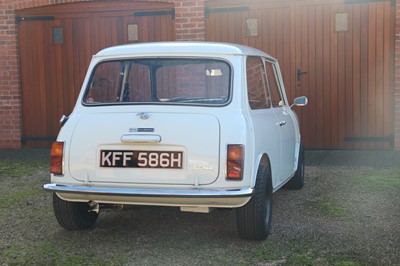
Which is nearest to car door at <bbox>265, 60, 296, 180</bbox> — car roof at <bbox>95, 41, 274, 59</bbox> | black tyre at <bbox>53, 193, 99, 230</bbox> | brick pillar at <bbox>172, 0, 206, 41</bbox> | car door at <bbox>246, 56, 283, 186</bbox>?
car door at <bbox>246, 56, 283, 186</bbox>

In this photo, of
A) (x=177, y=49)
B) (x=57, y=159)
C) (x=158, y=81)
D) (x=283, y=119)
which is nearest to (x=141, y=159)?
(x=57, y=159)

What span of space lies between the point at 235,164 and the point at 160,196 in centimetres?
60

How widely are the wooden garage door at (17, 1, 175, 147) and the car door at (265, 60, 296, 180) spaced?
461 cm

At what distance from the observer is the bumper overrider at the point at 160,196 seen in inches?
163

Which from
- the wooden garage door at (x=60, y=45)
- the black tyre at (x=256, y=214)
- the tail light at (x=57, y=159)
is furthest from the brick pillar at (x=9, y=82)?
the black tyre at (x=256, y=214)

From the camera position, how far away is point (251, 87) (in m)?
4.84

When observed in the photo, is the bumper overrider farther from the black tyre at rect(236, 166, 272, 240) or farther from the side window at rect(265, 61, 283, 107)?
the side window at rect(265, 61, 283, 107)

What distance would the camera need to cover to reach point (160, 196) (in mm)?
4191

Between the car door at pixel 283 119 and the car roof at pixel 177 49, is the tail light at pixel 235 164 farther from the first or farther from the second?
the car door at pixel 283 119

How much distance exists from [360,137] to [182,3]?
378 centimetres

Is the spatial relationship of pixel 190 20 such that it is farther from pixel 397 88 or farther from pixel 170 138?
pixel 170 138

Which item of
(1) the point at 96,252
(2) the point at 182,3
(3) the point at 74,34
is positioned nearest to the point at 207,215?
(1) the point at 96,252

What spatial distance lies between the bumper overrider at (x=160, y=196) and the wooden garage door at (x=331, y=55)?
565 centimetres

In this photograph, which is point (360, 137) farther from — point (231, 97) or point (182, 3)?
point (231, 97)
